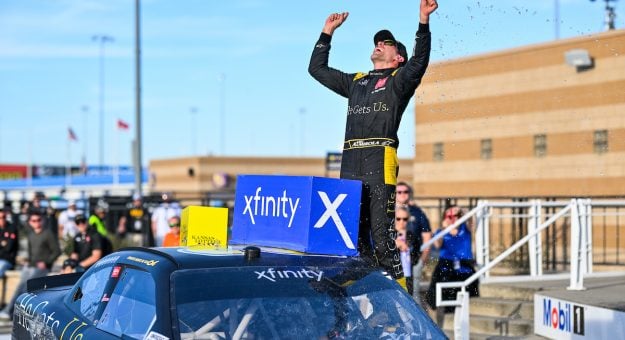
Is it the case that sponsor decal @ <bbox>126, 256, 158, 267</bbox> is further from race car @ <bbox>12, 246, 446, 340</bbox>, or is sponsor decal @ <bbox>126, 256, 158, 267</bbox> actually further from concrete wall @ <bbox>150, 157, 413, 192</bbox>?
concrete wall @ <bbox>150, 157, 413, 192</bbox>

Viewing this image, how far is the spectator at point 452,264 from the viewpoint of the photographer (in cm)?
1064

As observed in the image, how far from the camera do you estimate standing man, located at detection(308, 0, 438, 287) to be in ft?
20.5

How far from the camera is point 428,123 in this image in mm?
27844

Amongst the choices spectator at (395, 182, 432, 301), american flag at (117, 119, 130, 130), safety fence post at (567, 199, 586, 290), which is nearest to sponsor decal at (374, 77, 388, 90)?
spectator at (395, 182, 432, 301)

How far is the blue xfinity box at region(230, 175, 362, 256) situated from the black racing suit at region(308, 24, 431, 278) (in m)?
0.42

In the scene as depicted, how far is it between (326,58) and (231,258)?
2.43 meters

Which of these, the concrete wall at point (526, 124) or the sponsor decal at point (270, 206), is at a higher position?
the concrete wall at point (526, 124)

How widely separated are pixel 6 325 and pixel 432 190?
54.1 ft

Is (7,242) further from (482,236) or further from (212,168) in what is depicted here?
(212,168)

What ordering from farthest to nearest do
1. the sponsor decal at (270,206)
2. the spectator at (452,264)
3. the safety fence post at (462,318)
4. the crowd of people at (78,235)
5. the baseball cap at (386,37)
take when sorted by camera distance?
the crowd of people at (78,235), the spectator at (452,264), the safety fence post at (462,318), the baseball cap at (386,37), the sponsor decal at (270,206)

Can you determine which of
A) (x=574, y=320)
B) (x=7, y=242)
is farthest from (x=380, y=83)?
(x=7, y=242)

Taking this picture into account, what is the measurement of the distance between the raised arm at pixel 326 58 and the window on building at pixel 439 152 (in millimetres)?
20863

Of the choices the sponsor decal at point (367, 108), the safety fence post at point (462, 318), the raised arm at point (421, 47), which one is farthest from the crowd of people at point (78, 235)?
the raised arm at point (421, 47)

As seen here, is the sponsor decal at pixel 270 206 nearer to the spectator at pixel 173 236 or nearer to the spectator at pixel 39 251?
the spectator at pixel 173 236
